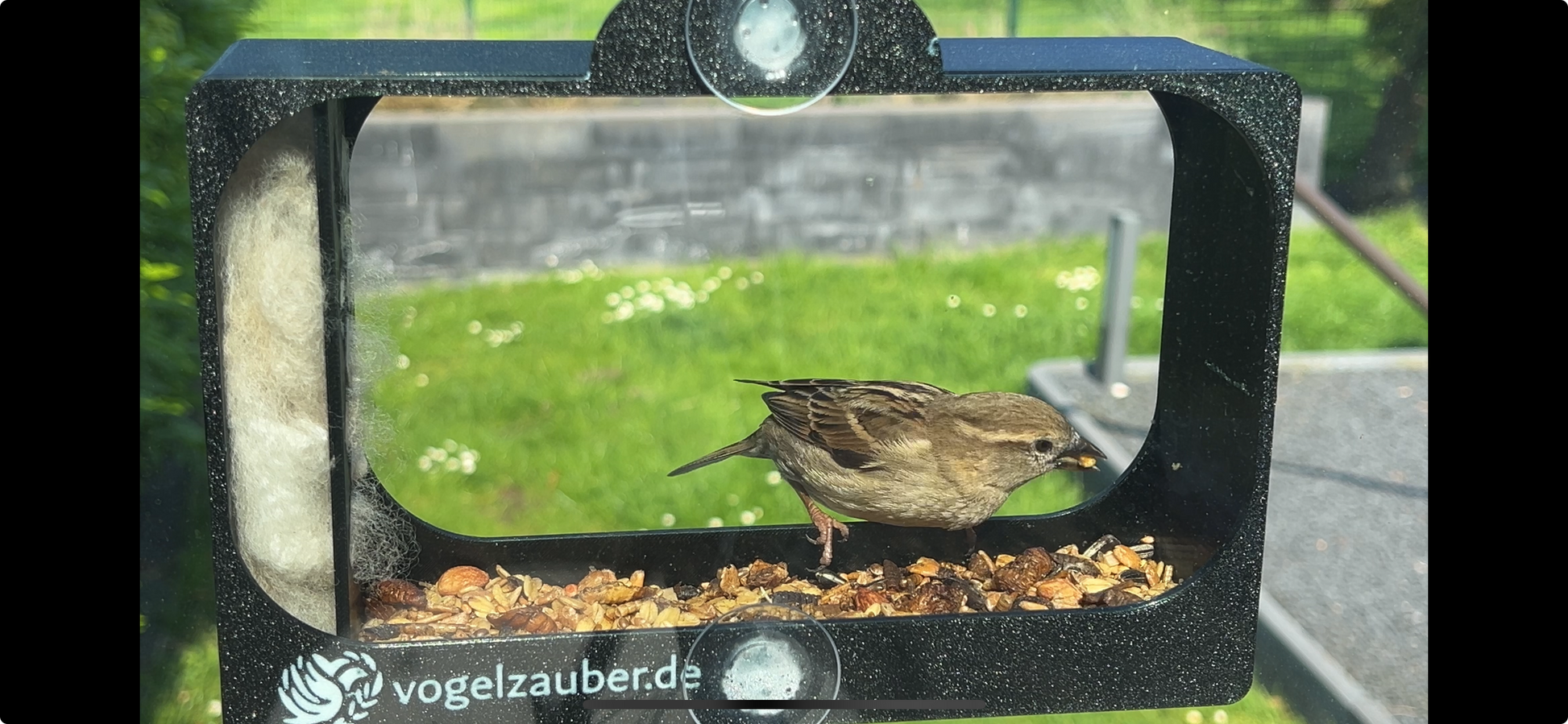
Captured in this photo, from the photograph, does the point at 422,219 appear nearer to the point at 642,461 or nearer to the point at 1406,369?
the point at 642,461

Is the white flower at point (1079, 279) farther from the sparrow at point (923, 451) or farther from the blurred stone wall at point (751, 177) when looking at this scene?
the sparrow at point (923, 451)

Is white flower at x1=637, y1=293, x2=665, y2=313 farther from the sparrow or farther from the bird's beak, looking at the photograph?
the bird's beak

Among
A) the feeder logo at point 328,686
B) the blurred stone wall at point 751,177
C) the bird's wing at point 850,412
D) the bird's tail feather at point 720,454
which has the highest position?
the blurred stone wall at point 751,177

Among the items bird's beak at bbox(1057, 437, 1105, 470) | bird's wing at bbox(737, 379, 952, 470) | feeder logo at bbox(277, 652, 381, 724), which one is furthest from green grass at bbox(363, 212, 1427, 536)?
feeder logo at bbox(277, 652, 381, 724)

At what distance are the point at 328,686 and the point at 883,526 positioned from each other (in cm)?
64

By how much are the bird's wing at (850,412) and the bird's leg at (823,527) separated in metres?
0.09

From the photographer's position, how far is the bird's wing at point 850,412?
1414 millimetres

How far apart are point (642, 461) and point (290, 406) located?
0.59m

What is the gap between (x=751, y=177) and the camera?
1721 mm

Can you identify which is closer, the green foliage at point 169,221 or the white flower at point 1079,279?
the green foliage at point 169,221

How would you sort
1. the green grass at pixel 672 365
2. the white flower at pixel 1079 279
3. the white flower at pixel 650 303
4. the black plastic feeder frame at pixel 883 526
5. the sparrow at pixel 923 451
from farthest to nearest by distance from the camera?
the white flower at pixel 1079 279
the white flower at pixel 650 303
the green grass at pixel 672 365
the sparrow at pixel 923 451
the black plastic feeder frame at pixel 883 526

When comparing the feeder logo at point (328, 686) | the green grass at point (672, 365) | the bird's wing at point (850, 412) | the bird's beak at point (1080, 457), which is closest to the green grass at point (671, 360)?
the green grass at point (672, 365)

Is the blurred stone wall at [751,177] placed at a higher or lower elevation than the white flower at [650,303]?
higher

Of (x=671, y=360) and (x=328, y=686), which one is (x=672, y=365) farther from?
(x=328, y=686)
